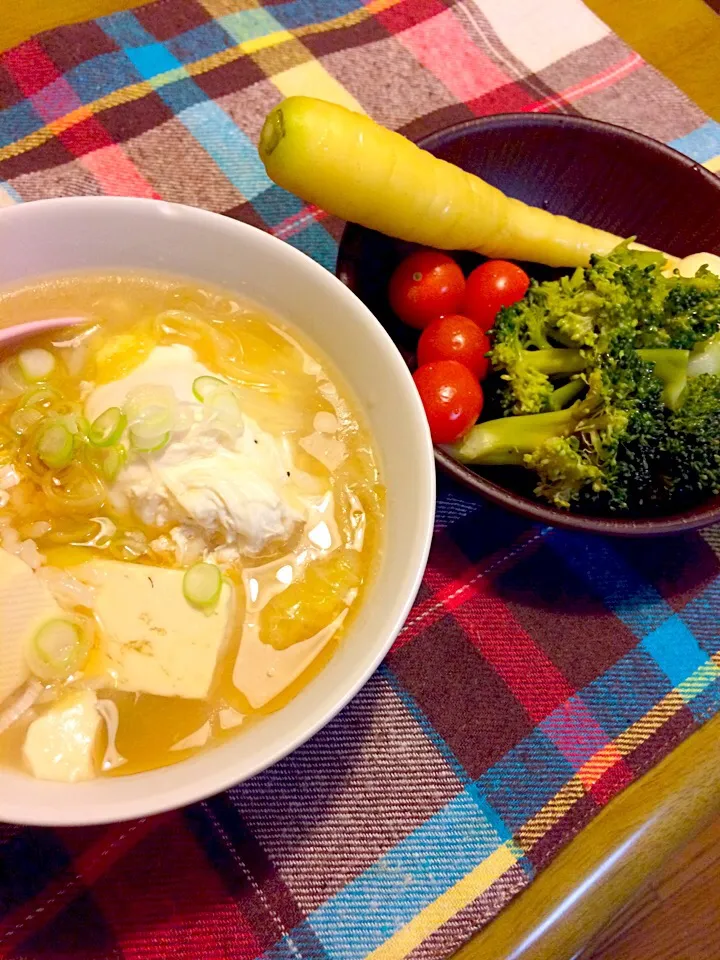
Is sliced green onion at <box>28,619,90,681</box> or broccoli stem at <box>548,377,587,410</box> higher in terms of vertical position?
broccoli stem at <box>548,377,587,410</box>

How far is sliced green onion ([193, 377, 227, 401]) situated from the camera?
124 cm

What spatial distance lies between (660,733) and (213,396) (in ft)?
3.38

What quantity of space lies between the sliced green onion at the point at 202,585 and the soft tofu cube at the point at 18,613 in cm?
21

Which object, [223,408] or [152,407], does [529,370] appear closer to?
[223,408]

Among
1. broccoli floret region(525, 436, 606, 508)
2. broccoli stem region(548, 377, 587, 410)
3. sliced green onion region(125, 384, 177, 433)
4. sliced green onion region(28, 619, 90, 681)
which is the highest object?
sliced green onion region(125, 384, 177, 433)

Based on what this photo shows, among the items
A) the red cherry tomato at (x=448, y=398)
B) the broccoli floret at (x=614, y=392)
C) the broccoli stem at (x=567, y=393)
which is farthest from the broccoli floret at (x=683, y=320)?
the red cherry tomato at (x=448, y=398)

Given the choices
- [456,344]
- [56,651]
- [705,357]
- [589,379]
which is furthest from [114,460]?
[705,357]

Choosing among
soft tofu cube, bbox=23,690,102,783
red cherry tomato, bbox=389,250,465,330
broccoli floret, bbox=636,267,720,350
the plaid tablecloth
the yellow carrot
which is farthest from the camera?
red cherry tomato, bbox=389,250,465,330

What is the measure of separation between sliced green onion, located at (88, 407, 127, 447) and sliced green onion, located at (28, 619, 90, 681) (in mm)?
296

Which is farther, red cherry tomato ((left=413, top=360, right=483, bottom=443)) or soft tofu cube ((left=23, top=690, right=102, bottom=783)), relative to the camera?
red cherry tomato ((left=413, top=360, right=483, bottom=443))

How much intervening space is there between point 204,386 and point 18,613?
1.56 feet

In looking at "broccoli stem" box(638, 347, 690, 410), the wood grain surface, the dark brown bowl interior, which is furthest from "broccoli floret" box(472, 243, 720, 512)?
the wood grain surface

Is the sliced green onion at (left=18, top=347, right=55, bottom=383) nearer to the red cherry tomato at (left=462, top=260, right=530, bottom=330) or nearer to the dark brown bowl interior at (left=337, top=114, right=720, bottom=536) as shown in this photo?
the dark brown bowl interior at (left=337, top=114, right=720, bottom=536)

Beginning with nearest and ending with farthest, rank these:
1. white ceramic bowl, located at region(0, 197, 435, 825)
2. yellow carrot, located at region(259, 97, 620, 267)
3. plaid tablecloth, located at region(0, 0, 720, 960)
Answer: white ceramic bowl, located at region(0, 197, 435, 825)
plaid tablecloth, located at region(0, 0, 720, 960)
yellow carrot, located at region(259, 97, 620, 267)
